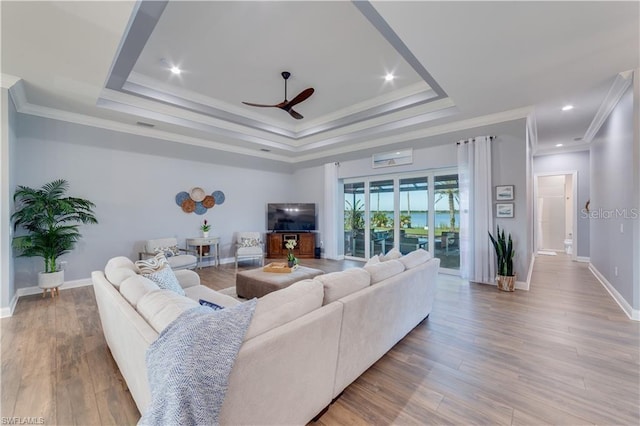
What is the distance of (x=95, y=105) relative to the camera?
4148 millimetres

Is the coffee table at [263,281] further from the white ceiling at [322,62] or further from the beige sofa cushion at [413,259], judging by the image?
the white ceiling at [322,62]

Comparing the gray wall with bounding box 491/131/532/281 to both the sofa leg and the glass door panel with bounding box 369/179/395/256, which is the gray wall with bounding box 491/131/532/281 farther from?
the sofa leg

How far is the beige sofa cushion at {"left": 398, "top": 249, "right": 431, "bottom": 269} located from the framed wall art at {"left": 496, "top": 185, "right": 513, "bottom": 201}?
2.52m

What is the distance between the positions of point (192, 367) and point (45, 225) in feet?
16.2

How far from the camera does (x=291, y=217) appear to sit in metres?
7.68

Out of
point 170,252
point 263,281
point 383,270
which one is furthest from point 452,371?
point 170,252

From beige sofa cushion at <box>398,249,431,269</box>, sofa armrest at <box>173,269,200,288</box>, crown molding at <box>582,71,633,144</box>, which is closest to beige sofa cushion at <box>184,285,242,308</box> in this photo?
sofa armrest at <box>173,269,200,288</box>

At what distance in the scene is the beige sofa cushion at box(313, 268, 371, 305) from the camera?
5.99 ft

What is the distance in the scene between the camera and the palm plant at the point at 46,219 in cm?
382

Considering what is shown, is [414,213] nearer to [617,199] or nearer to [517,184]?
[517,184]

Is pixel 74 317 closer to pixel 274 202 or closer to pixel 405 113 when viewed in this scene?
pixel 274 202

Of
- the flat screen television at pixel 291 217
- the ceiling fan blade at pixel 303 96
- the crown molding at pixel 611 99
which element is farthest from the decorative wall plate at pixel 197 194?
the crown molding at pixel 611 99

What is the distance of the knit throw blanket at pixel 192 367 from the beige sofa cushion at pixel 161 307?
0.45 ft

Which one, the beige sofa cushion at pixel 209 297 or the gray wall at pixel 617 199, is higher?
the gray wall at pixel 617 199
